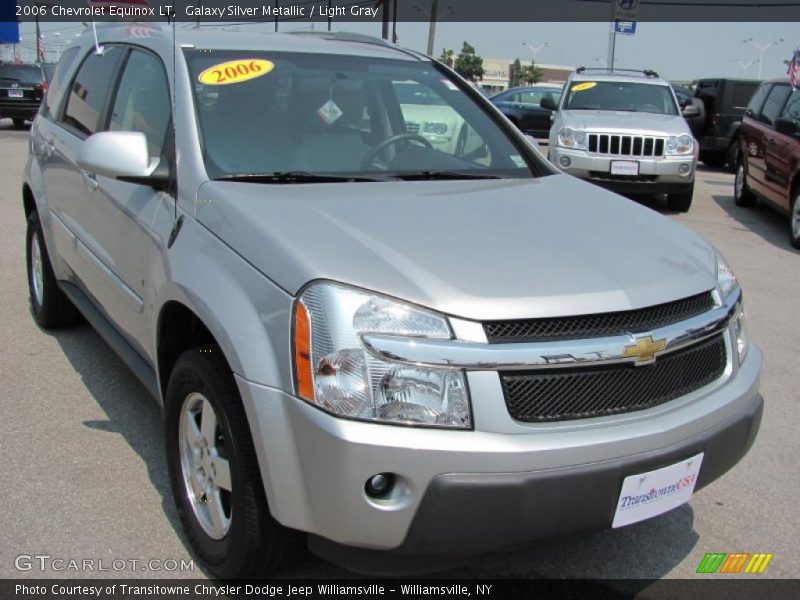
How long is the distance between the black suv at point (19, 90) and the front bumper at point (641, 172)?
15141mm

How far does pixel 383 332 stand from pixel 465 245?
499 millimetres

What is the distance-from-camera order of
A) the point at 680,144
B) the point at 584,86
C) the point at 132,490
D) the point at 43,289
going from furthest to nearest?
the point at 584,86
the point at 680,144
the point at 43,289
the point at 132,490

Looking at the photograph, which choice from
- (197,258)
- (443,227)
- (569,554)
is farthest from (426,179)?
(569,554)

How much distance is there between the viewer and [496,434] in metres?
2.09

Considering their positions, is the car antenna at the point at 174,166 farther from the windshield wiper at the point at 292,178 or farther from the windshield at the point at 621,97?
the windshield at the point at 621,97

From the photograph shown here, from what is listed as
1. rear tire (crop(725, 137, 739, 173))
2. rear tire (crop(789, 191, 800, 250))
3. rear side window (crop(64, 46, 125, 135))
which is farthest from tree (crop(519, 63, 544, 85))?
rear side window (crop(64, 46, 125, 135))

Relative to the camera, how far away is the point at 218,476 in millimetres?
2502

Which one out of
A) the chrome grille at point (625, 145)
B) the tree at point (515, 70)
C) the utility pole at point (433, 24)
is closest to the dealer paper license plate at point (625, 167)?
the chrome grille at point (625, 145)

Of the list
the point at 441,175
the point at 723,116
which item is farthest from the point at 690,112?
the point at 441,175

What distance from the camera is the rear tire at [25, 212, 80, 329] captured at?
15.7ft

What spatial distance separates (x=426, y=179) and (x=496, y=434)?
1.41 metres

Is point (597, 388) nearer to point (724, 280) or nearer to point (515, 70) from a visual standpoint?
point (724, 280)

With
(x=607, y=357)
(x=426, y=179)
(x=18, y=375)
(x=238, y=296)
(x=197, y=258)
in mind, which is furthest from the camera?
(x=18, y=375)

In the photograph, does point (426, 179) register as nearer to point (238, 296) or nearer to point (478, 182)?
point (478, 182)
